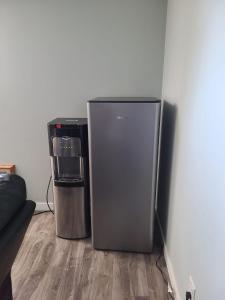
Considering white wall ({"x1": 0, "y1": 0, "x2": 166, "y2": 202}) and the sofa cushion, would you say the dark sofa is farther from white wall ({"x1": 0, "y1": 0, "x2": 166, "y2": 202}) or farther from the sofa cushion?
white wall ({"x1": 0, "y1": 0, "x2": 166, "y2": 202})

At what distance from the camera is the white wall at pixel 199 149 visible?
977 millimetres

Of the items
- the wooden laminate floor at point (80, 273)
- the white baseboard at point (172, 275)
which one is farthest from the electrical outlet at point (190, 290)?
the wooden laminate floor at point (80, 273)

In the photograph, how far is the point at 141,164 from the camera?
1938 millimetres

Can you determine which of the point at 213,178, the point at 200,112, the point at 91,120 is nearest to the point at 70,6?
the point at 91,120

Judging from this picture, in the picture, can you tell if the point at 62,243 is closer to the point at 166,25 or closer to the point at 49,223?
the point at 49,223

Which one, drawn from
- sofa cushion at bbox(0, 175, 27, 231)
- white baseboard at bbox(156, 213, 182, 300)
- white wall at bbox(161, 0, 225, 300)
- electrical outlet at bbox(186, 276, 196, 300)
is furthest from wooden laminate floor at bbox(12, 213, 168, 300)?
sofa cushion at bbox(0, 175, 27, 231)

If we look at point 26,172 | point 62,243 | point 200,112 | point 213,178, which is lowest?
point 62,243

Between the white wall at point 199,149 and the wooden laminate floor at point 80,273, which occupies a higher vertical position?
the white wall at point 199,149

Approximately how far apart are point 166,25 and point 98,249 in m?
2.09

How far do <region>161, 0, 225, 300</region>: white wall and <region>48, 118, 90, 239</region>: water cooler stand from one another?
79cm

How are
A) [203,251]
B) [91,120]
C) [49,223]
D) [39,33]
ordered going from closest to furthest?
1. [203,251]
2. [91,120]
3. [39,33]
4. [49,223]

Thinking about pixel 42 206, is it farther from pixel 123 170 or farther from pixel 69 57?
pixel 69 57

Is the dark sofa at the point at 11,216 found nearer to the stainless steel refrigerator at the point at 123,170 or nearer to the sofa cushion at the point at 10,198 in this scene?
the sofa cushion at the point at 10,198

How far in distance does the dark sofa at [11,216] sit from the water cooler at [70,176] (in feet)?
3.38
